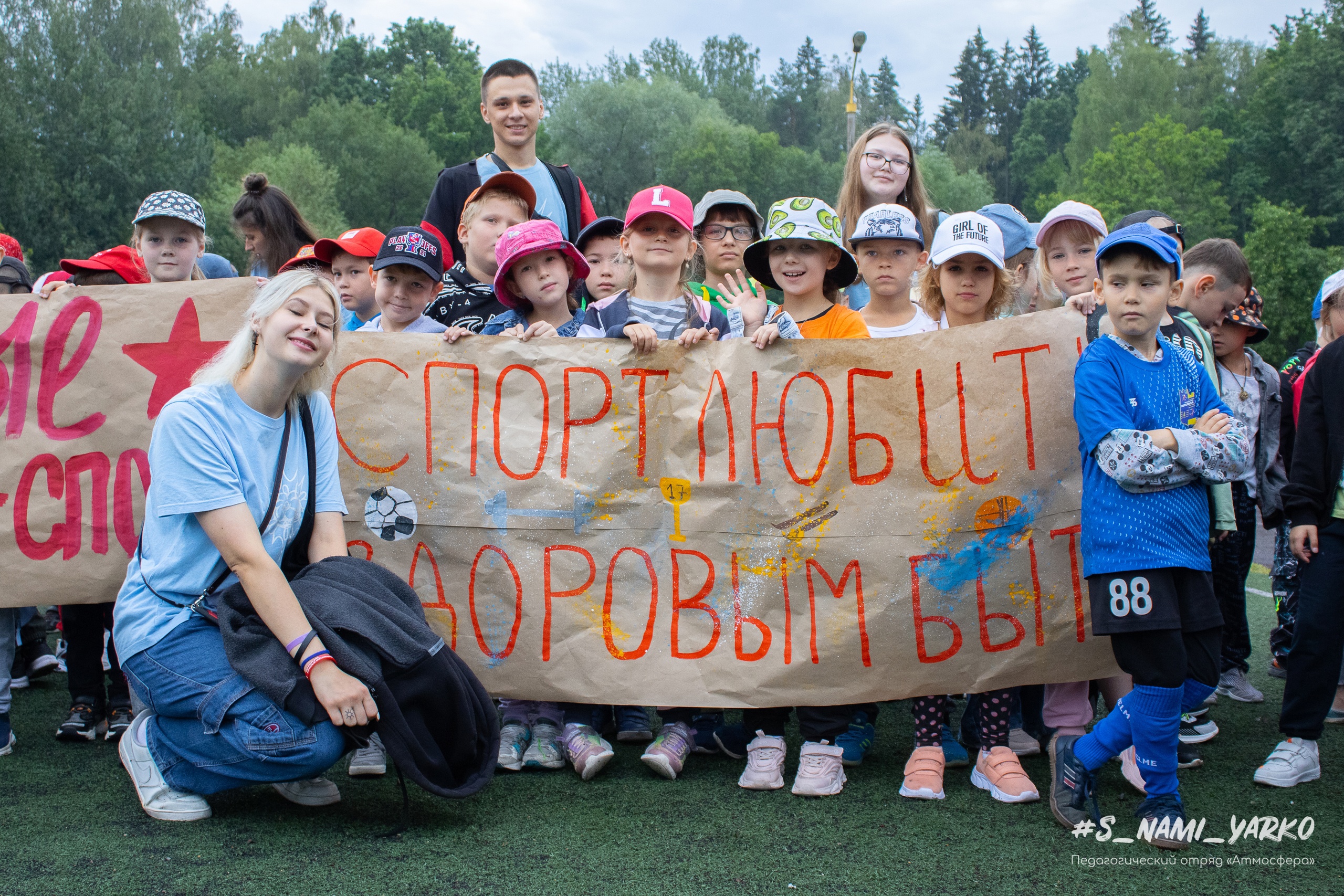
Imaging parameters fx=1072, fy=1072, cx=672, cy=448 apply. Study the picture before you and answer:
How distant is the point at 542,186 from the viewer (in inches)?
205

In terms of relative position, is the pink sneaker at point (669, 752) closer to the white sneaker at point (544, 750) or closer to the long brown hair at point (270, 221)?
the white sneaker at point (544, 750)

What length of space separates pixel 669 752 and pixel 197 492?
5.58 feet

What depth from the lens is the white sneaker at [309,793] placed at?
330 centimetres

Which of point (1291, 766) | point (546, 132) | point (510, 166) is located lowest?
A: point (1291, 766)

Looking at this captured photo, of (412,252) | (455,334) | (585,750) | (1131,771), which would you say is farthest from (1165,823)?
(412,252)

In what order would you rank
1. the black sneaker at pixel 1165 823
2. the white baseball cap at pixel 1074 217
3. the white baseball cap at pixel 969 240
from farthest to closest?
the white baseball cap at pixel 1074 217 → the white baseball cap at pixel 969 240 → the black sneaker at pixel 1165 823

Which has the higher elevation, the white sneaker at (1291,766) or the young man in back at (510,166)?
the young man in back at (510,166)

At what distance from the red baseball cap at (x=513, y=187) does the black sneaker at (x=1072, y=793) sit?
3080mm

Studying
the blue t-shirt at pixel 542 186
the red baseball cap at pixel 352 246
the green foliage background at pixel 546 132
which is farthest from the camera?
the green foliage background at pixel 546 132

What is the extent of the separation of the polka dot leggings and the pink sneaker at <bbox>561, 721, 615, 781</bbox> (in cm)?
104

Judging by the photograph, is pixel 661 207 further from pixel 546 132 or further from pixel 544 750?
pixel 546 132

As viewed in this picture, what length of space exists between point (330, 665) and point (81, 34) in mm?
51543

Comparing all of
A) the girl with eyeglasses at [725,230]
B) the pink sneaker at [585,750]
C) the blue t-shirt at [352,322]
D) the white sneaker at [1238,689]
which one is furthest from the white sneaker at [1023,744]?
the blue t-shirt at [352,322]

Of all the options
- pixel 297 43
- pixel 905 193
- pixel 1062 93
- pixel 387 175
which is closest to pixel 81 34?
pixel 387 175
